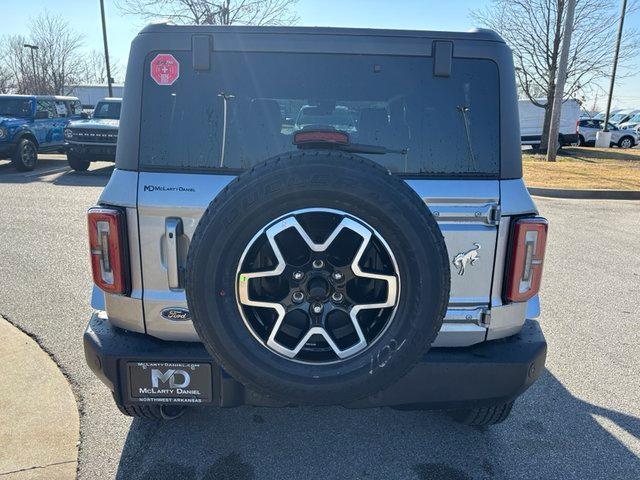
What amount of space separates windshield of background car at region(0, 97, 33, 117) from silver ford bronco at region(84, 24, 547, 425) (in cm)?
1353

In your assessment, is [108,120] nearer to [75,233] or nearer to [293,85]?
[75,233]

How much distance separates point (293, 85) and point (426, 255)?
1029 mm

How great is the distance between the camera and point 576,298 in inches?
196

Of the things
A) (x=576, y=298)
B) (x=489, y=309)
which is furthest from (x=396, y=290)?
(x=576, y=298)

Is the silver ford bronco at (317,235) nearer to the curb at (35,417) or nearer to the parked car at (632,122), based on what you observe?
the curb at (35,417)

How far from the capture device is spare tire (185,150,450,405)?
6.13 feet

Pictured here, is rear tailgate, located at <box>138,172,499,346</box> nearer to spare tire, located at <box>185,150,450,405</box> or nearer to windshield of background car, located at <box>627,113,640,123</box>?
spare tire, located at <box>185,150,450,405</box>

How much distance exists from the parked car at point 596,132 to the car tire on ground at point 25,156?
25356 millimetres

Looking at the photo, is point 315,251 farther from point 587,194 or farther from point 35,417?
point 587,194

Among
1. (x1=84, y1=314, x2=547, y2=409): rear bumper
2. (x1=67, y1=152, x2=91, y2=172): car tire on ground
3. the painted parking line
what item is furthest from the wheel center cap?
the painted parking line

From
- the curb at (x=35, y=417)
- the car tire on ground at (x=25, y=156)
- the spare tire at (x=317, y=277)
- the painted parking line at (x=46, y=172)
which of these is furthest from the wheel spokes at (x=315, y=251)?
the car tire on ground at (x=25, y=156)

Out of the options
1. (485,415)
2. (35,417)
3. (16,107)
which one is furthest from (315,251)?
(16,107)

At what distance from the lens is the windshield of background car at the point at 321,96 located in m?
2.26

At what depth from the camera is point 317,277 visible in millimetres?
1968
